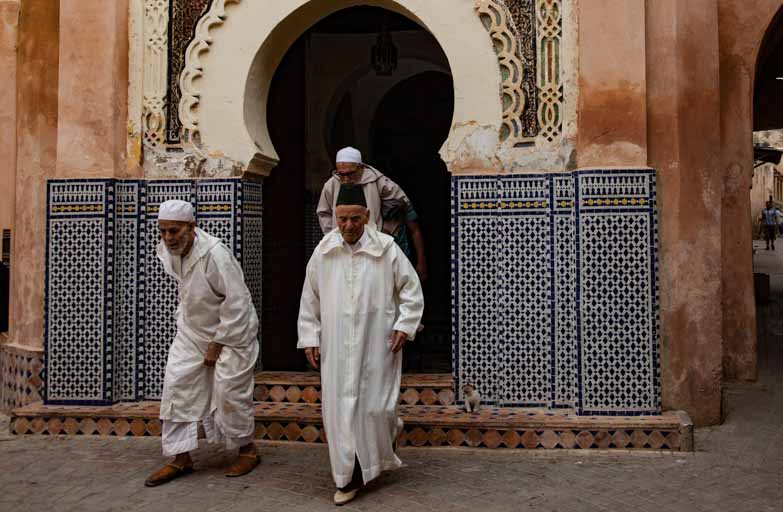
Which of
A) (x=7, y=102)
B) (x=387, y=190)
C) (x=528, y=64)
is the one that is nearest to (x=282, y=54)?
(x=387, y=190)

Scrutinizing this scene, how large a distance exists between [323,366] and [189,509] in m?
1.02

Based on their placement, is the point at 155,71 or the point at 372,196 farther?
the point at 155,71

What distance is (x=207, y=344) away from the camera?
15.8 ft

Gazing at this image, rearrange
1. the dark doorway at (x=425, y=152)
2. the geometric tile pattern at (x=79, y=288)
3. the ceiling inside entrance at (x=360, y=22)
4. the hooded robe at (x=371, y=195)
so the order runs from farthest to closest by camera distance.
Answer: the dark doorway at (x=425, y=152), the ceiling inside entrance at (x=360, y=22), the geometric tile pattern at (x=79, y=288), the hooded robe at (x=371, y=195)

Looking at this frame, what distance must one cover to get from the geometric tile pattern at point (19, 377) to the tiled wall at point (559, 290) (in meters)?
3.37

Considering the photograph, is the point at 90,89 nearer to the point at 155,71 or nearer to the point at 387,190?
the point at 155,71

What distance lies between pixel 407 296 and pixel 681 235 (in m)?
A: 2.15

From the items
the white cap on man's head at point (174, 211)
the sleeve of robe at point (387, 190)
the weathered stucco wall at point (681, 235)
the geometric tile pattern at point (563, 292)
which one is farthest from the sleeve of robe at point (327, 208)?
the weathered stucco wall at point (681, 235)

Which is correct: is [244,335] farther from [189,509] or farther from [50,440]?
[50,440]

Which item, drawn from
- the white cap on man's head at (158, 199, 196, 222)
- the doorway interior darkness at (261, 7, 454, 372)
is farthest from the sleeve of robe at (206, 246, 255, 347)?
the doorway interior darkness at (261, 7, 454, 372)

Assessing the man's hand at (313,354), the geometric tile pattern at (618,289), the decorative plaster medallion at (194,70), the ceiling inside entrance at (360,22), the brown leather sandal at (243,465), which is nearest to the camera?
the man's hand at (313,354)

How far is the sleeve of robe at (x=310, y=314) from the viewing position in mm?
4594

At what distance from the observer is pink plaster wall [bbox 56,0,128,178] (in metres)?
6.09

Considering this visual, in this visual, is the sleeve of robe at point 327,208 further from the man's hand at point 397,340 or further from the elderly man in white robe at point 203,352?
the man's hand at point 397,340
